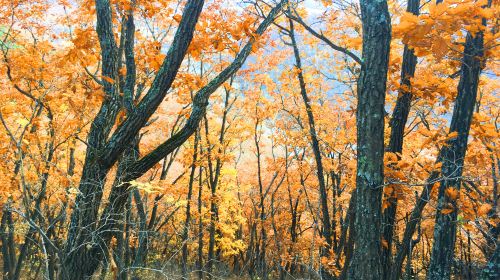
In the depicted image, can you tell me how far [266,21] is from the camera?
191 inches

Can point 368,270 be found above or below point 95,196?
below

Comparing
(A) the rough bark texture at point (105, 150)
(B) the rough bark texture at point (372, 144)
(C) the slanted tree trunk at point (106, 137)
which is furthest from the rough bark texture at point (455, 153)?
(A) the rough bark texture at point (105, 150)

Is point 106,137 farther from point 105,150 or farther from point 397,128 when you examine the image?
point 397,128

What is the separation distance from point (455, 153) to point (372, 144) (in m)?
2.24

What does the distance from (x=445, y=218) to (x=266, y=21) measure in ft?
11.3

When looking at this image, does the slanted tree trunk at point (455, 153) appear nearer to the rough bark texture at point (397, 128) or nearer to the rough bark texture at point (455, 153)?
the rough bark texture at point (455, 153)

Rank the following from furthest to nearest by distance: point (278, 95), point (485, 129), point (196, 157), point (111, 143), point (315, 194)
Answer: point (315, 194)
point (278, 95)
point (196, 157)
point (485, 129)
point (111, 143)

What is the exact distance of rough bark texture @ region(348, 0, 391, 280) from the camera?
8.70 feet

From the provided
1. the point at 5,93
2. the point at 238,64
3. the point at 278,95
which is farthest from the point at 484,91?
the point at 5,93

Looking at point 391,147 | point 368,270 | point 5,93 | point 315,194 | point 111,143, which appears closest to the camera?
point 368,270

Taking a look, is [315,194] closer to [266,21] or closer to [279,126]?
Answer: [279,126]

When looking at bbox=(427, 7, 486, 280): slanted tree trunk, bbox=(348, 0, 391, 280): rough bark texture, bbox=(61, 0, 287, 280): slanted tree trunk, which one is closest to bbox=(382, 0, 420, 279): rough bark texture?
bbox=(427, 7, 486, 280): slanted tree trunk

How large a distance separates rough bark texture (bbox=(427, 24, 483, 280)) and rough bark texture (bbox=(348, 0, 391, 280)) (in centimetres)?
185

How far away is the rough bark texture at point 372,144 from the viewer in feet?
8.70
